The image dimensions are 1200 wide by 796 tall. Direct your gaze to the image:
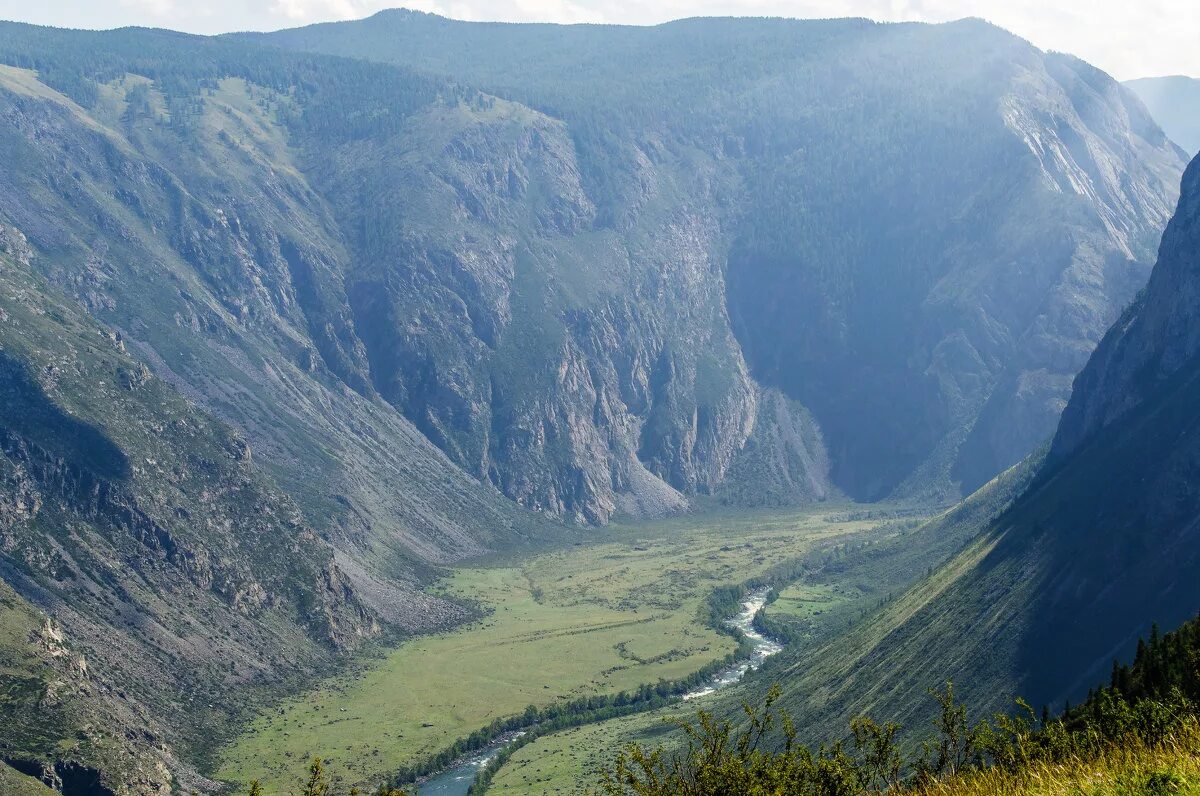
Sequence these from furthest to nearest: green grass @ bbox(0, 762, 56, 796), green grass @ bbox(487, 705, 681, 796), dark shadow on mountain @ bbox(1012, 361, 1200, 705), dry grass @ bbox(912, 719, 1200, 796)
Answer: green grass @ bbox(487, 705, 681, 796) → dark shadow on mountain @ bbox(1012, 361, 1200, 705) → green grass @ bbox(0, 762, 56, 796) → dry grass @ bbox(912, 719, 1200, 796)

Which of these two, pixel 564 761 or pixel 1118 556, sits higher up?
pixel 1118 556

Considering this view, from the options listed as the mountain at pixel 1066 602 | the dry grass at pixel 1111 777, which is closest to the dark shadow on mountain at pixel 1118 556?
the mountain at pixel 1066 602

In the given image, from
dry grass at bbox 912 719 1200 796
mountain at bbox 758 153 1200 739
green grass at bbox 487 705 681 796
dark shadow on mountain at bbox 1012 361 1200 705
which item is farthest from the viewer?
green grass at bbox 487 705 681 796

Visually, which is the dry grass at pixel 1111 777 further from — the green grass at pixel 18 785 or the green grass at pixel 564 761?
the green grass at pixel 564 761

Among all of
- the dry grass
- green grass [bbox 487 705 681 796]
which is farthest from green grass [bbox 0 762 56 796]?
the dry grass

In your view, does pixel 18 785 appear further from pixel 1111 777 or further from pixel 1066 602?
pixel 1066 602

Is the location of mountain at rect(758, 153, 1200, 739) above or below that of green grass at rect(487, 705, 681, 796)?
above

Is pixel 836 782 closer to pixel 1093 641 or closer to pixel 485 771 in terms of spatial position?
pixel 1093 641

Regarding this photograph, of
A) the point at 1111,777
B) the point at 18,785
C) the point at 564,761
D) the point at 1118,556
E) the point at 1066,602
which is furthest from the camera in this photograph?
the point at 564,761

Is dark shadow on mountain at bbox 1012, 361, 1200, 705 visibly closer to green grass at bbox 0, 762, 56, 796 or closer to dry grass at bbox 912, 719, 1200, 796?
green grass at bbox 0, 762, 56, 796

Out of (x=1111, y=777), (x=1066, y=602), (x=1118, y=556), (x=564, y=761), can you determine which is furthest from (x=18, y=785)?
(x=1118, y=556)

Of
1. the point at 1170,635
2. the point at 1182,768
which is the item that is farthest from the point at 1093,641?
the point at 1182,768
